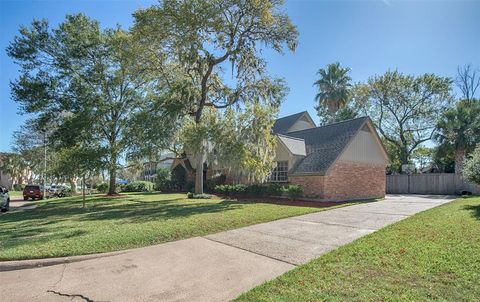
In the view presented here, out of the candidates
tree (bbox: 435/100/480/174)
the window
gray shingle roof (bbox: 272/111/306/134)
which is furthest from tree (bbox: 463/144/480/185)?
gray shingle roof (bbox: 272/111/306/134)

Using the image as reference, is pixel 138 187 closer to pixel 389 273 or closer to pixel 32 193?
pixel 32 193

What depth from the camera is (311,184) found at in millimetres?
18047

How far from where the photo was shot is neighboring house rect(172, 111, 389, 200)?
17845 mm

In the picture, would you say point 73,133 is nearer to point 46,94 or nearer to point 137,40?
point 46,94

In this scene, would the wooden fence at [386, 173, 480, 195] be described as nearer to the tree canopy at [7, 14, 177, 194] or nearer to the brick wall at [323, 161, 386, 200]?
the brick wall at [323, 161, 386, 200]

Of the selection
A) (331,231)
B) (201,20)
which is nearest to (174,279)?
(331,231)

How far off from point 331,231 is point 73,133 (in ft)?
62.5

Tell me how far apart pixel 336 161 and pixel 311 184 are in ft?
6.56

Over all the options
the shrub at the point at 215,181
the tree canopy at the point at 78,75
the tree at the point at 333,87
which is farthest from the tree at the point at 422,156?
the tree canopy at the point at 78,75

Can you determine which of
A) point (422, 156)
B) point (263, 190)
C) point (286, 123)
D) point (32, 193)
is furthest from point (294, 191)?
point (422, 156)

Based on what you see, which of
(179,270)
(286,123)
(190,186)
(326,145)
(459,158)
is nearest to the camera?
(179,270)

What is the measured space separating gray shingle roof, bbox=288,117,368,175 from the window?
875mm

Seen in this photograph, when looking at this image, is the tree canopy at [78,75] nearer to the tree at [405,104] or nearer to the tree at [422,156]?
the tree at [405,104]

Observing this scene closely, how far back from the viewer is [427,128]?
3534cm
